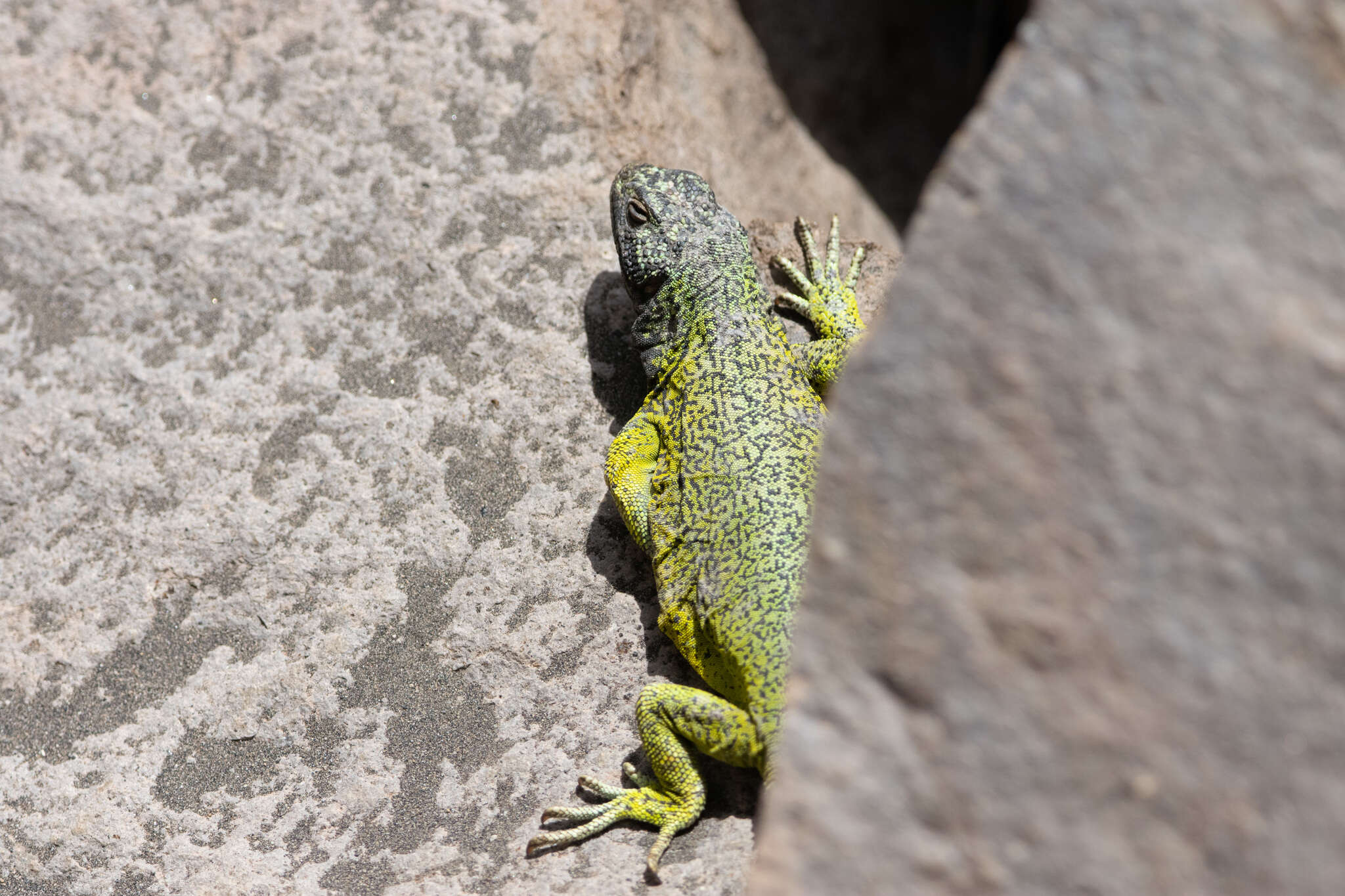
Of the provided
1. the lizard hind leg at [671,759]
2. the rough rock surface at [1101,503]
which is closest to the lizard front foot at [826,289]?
the lizard hind leg at [671,759]

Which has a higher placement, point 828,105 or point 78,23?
point 828,105

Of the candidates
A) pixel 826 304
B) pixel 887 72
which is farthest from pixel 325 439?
pixel 887 72

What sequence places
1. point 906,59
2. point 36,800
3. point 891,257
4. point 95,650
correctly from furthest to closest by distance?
point 906,59 < point 891,257 < point 95,650 < point 36,800

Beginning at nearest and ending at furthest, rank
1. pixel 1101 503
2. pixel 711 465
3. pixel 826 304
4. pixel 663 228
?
pixel 1101 503, pixel 711 465, pixel 663 228, pixel 826 304

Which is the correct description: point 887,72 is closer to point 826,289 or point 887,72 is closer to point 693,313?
point 826,289

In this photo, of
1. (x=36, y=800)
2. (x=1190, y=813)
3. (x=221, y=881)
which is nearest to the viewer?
(x=1190, y=813)

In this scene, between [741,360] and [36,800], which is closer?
[36,800]

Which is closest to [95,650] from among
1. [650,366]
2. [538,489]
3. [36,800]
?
[36,800]

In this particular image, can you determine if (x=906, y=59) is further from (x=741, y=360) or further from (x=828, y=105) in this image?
(x=741, y=360)

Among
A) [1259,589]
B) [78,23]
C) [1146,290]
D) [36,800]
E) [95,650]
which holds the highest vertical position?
[1146,290]
